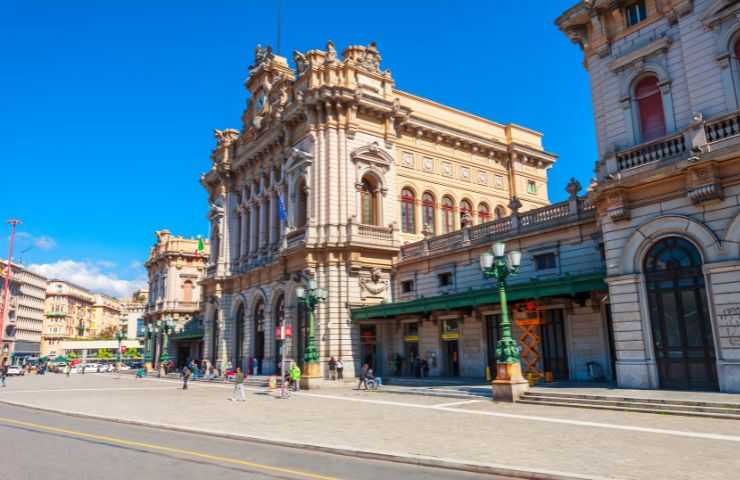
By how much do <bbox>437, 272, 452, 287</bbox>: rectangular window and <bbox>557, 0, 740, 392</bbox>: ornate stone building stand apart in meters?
12.3

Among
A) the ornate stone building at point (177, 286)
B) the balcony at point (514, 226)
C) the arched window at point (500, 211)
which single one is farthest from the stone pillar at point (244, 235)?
the ornate stone building at point (177, 286)

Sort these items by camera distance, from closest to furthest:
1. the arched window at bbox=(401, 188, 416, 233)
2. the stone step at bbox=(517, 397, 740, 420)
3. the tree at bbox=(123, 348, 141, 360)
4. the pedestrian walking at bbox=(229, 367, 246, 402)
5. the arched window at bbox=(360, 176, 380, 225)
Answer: the stone step at bbox=(517, 397, 740, 420)
the pedestrian walking at bbox=(229, 367, 246, 402)
the arched window at bbox=(360, 176, 380, 225)
the arched window at bbox=(401, 188, 416, 233)
the tree at bbox=(123, 348, 141, 360)

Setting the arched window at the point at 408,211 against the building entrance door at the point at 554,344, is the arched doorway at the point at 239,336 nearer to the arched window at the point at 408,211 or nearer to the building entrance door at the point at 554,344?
the arched window at the point at 408,211

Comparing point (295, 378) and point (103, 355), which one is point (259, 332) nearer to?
point (295, 378)

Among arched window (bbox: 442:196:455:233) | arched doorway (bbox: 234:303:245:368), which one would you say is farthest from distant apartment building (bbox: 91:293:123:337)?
arched window (bbox: 442:196:455:233)

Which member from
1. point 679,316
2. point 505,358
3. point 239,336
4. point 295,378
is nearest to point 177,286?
point 239,336

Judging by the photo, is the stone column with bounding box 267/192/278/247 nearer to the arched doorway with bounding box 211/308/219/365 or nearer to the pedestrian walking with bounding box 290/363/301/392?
the arched doorway with bounding box 211/308/219/365

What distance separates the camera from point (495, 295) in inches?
995

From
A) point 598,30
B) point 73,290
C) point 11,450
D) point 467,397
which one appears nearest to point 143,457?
point 11,450

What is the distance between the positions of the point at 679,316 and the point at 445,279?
51.1ft

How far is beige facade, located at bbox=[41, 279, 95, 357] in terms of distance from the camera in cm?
13588

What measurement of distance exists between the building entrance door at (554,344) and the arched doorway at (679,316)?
716cm

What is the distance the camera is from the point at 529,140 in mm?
50188

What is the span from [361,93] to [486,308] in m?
17.1
